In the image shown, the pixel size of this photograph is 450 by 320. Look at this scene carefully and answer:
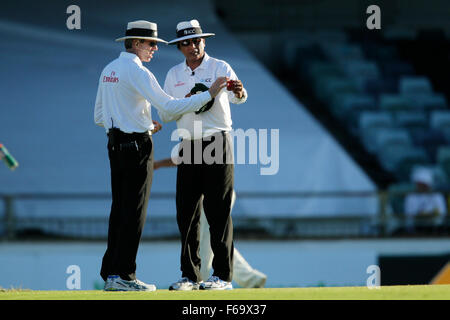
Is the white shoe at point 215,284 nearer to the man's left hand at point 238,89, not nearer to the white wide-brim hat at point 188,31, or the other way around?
the man's left hand at point 238,89

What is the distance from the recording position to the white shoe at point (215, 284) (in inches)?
217

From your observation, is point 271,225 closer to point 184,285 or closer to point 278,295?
point 184,285

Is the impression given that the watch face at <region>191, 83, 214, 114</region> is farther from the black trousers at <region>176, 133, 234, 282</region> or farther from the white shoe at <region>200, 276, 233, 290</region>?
the white shoe at <region>200, 276, 233, 290</region>

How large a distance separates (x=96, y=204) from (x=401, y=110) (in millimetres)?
5542

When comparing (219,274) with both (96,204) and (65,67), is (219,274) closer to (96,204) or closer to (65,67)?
(96,204)

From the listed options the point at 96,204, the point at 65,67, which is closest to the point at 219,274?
the point at 96,204

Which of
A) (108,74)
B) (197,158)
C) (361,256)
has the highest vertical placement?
(108,74)

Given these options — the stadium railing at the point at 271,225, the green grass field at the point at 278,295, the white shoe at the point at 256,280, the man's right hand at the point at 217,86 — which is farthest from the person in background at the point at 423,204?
the man's right hand at the point at 217,86

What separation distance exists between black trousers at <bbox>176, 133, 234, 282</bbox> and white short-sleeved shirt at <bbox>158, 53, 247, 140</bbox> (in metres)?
0.05

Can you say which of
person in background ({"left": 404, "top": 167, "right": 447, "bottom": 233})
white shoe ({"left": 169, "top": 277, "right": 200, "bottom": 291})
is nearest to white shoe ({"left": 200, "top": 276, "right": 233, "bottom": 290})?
white shoe ({"left": 169, "top": 277, "right": 200, "bottom": 291})

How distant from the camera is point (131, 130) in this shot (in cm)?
539

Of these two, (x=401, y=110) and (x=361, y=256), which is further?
(x=401, y=110)

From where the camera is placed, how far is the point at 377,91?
1555 centimetres

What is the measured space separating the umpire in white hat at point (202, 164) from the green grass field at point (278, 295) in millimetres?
413
